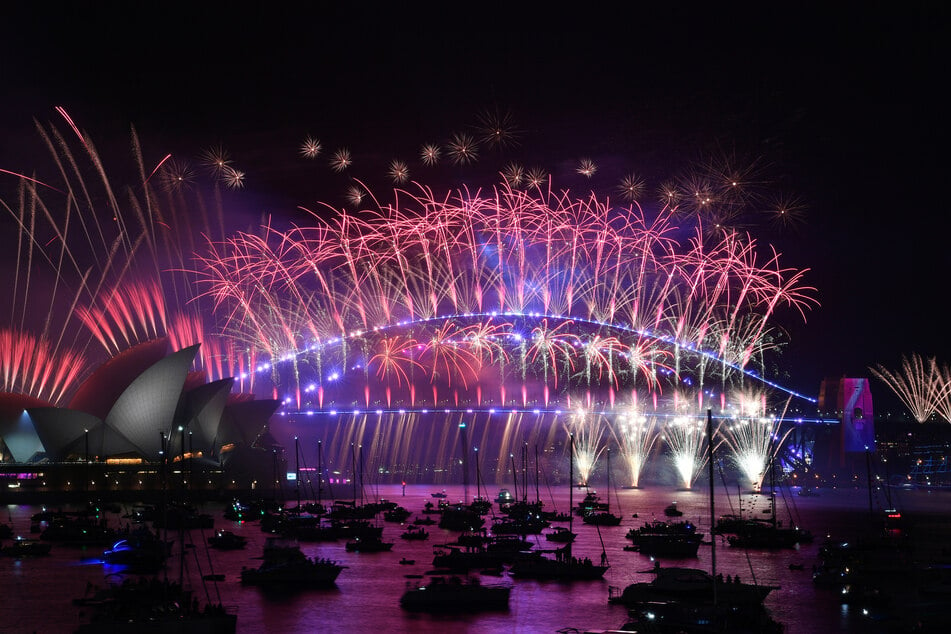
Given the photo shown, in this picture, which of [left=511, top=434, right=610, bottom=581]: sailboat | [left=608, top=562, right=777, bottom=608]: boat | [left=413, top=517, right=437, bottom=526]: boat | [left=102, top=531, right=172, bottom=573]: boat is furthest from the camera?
[left=413, top=517, right=437, bottom=526]: boat

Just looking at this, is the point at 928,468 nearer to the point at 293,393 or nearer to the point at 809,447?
the point at 809,447

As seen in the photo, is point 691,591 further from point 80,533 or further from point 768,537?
point 80,533

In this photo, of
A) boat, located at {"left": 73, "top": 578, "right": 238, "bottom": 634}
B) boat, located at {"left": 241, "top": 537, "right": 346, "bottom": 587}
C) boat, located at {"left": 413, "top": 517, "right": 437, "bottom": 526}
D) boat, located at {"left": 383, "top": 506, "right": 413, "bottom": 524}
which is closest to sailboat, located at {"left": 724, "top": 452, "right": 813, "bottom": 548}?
boat, located at {"left": 413, "top": 517, "right": 437, "bottom": 526}

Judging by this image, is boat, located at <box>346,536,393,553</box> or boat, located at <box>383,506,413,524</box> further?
boat, located at <box>383,506,413,524</box>

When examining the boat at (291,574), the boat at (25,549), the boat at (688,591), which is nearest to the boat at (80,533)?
the boat at (25,549)

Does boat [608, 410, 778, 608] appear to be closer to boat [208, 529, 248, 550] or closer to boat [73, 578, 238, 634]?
boat [73, 578, 238, 634]

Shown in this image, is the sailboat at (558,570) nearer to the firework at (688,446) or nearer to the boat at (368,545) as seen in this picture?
the boat at (368,545)

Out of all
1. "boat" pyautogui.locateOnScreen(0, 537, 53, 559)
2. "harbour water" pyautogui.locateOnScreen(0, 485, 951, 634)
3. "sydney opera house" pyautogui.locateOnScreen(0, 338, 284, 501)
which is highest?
"sydney opera house" pyautogui.locateOnScreen(0, 338, 284, 501)

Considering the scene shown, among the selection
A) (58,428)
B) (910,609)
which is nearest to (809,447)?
(58,428)
